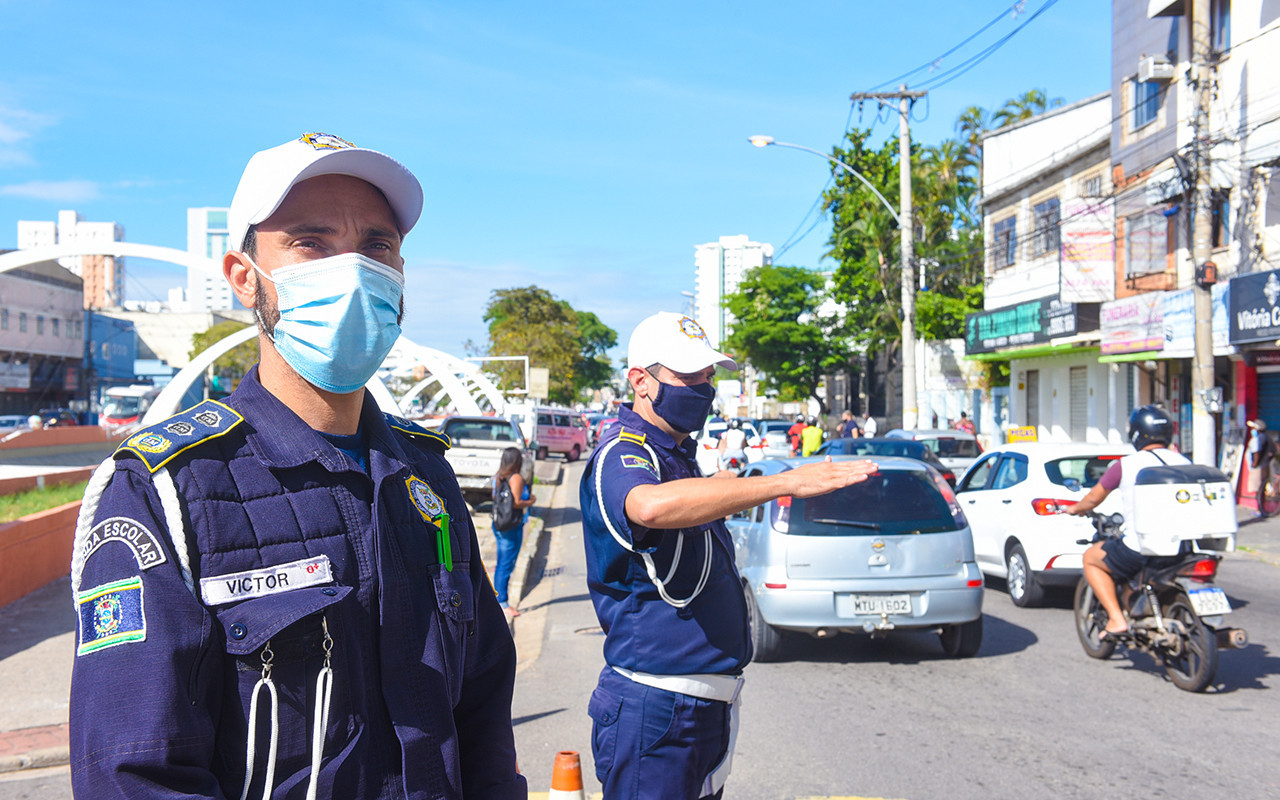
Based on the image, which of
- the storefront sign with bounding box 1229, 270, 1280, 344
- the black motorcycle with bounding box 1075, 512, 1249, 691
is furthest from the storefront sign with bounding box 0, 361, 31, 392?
the black motorcycle with bounding box 1075, 512, 1249, 691

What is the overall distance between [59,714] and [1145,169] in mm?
22633

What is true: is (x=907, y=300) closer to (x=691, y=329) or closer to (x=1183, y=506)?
(x=1183, y=506)

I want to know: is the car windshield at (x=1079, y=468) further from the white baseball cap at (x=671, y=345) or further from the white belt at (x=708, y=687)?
the white belt at (x=708, y=687)

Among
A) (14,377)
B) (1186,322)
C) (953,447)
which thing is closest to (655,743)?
(953,447)

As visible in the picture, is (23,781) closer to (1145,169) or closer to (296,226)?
(296,226)

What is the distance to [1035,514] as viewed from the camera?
9.97 m

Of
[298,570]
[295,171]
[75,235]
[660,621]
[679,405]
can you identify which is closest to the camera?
[298,570]

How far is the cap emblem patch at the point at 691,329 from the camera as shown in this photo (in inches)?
137

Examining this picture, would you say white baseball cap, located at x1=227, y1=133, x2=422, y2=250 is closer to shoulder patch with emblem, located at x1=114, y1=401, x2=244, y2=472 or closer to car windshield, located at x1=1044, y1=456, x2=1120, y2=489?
shoulder patch with emblem, located at x1=114, y1=401, x2=244, y2=472

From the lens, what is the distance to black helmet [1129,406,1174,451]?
272 inches

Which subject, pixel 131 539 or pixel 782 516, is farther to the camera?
pixel 782 516

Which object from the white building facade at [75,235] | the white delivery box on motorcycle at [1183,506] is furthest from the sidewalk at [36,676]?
the white building facade at [75,235]

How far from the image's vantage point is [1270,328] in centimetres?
1612

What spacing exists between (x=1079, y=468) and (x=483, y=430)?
38.7 feet
